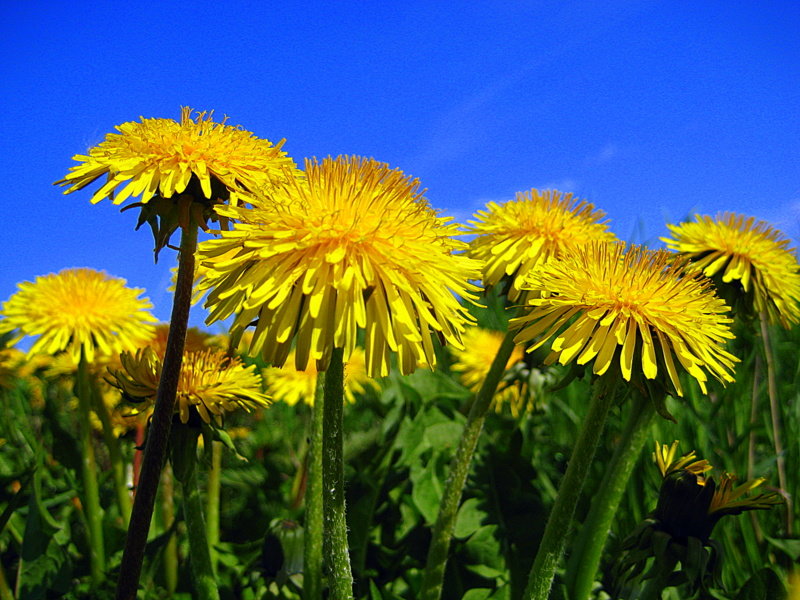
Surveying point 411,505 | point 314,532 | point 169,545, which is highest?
point 411,505

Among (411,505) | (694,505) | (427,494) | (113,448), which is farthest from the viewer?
(411,505)

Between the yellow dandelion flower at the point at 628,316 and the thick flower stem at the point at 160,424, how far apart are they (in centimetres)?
78

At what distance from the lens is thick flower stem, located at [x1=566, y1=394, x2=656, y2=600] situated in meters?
2.00

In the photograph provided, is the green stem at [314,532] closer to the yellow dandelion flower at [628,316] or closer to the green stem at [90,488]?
the yellow dandelion flower at [628,316]

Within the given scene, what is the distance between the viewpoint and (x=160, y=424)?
5.18 ft

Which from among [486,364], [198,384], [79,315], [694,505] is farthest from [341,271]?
[486,364]

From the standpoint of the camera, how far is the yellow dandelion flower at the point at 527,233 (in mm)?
2070

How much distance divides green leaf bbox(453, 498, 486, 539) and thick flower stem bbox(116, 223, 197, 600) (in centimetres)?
113

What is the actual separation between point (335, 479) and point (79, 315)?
5.55 ft

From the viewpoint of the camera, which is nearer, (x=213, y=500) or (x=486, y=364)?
(x=213, y=500)

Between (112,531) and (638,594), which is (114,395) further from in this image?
(638,594)

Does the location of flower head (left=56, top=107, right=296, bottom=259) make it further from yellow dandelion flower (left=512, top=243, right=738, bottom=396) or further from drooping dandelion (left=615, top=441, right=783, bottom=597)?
drooping dandelion (left=615, top=441, right=783, bottom=597)

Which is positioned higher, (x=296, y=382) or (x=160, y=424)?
(x=296, y=382)

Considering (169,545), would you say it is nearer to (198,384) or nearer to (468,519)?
(198,384)
